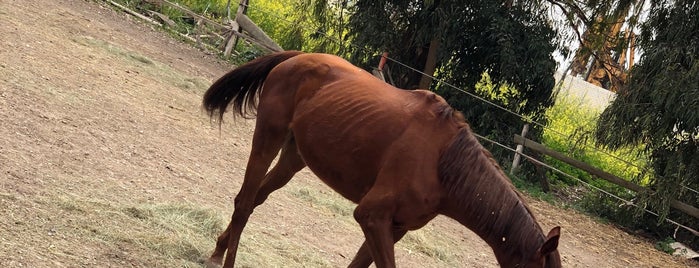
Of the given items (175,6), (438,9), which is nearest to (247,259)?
(438,9)

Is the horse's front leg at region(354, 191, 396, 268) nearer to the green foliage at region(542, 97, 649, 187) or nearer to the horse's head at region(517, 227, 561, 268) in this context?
the horse's head at region(517, 227, 561, 268)

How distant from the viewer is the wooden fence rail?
12.2 meters

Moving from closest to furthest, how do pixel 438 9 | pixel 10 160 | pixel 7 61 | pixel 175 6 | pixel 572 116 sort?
1. pixel 10 160
2. pixel 7 61
3. pixel 438 9
4. pixel 175 6
5. pixel 572 116

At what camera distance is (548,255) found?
12.7 feet

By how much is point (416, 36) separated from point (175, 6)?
170 inches

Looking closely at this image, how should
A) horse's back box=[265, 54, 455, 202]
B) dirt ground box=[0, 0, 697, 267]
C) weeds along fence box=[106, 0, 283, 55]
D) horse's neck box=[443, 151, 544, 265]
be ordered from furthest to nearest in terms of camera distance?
weeds along fence box=[106, 0, 283, 55] → dirt ground box=[0, 0, 697, 267] → horse's back box=[265, 54, 455, 202] → horse's neck box=[443, 151, 544, 265]

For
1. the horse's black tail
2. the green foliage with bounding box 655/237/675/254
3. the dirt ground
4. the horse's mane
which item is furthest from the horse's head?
the green foliage with bounding box 655/237/675/254

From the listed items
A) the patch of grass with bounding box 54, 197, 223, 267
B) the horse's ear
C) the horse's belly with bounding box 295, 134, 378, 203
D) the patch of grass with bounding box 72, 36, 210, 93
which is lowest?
the patch of grass with bounding box 72, 36, 210, 93

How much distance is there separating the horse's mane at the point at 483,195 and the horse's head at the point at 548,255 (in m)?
0.11

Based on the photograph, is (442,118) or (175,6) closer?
(442,118)

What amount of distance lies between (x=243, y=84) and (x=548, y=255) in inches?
84.9

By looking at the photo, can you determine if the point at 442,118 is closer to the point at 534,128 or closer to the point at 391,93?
the point at 391,93

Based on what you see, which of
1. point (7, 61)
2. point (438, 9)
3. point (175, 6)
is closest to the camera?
point (7, 61)

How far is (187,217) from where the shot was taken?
217 inches
